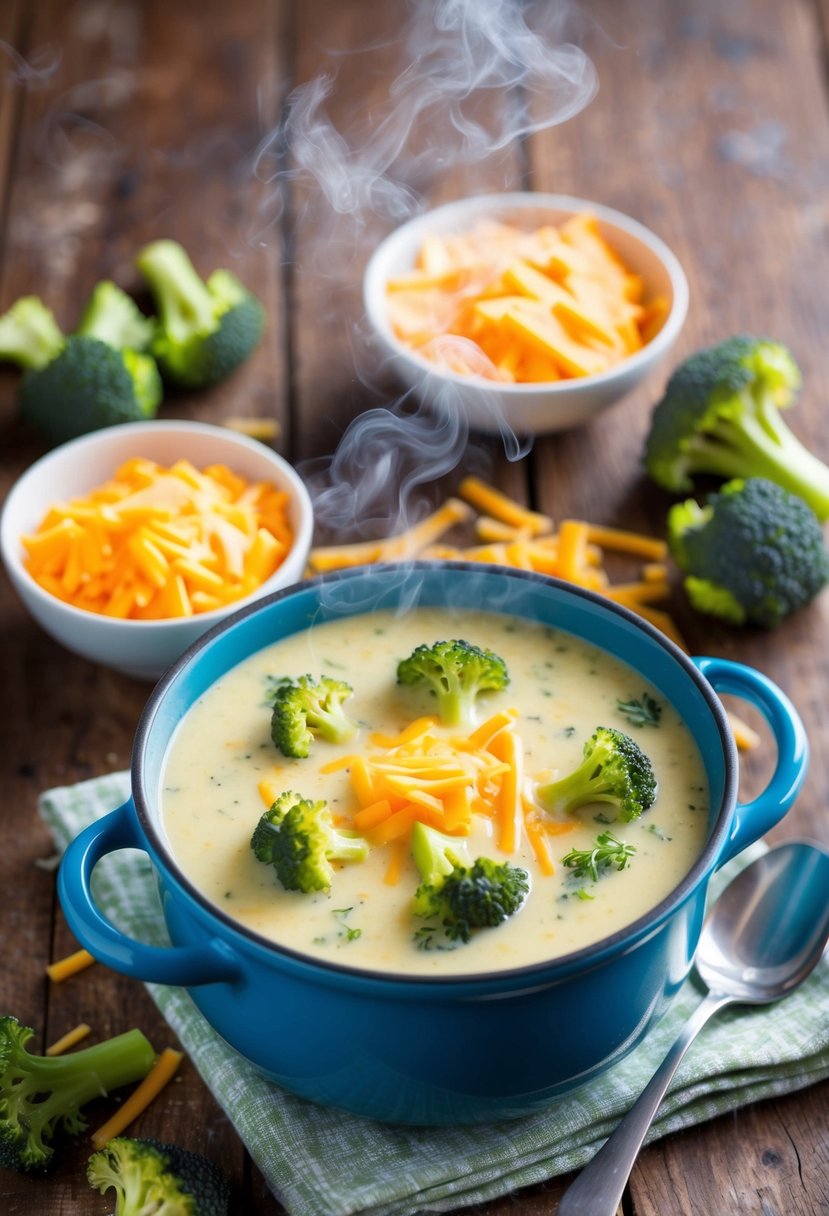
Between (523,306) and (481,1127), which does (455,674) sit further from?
(523,306)

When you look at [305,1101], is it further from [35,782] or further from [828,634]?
[828,634]

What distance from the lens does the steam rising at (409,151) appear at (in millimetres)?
2584

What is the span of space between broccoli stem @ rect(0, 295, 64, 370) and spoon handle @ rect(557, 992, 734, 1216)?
185cm

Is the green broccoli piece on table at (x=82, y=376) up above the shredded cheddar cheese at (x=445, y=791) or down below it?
below

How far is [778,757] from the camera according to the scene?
1714 mm

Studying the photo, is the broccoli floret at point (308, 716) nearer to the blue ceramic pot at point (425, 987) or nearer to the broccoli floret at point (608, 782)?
the blue ceramic pot at point (425, 987)

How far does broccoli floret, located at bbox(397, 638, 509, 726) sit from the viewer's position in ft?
5.72

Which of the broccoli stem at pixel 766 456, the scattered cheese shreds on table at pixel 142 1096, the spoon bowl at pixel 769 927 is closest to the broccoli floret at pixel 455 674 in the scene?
the spoon bowl at pixel 769 927

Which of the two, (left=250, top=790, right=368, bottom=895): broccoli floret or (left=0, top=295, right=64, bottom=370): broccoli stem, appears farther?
(left=0, top=295, right=64, bottom=370): broccoli stem

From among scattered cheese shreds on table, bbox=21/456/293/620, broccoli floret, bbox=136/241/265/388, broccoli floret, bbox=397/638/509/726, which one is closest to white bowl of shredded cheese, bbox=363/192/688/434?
broccoli floret, bbox=136/241/265/388

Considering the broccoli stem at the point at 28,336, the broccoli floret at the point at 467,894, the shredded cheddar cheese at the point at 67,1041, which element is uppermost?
the broccoli floret at the point at 467,894

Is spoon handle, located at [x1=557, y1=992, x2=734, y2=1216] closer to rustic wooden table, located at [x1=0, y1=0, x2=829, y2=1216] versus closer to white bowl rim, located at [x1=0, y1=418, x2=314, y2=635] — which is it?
rustic wooden table, located at [x1=0, y1=0, x2=829, y2=1216]

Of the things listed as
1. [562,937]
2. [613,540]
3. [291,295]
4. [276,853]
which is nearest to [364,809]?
[276,853]

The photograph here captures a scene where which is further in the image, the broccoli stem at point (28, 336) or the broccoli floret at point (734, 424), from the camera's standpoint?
the broccoli stem at point (28, 336)
